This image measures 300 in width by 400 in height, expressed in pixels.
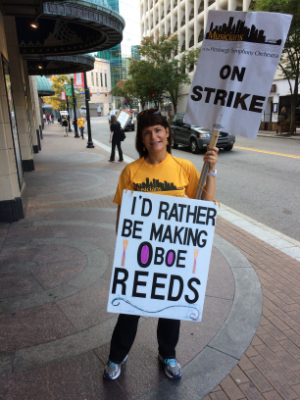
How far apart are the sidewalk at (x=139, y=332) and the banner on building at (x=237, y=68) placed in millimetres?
1872

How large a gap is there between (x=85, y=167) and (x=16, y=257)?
8032 mm

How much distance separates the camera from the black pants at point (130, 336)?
243cm

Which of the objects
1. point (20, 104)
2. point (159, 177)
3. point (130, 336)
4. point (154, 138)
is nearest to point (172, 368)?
point (130, 336)

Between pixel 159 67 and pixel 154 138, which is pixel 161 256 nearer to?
pixel 154 138

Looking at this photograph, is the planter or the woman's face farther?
the planter

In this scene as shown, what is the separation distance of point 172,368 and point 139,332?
0.62 meters

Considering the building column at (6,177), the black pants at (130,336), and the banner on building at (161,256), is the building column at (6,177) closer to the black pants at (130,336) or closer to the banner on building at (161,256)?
the black pants at (130,336)

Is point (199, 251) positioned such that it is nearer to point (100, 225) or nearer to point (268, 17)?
point (268, 17)

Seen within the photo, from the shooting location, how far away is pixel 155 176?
93.9 inches

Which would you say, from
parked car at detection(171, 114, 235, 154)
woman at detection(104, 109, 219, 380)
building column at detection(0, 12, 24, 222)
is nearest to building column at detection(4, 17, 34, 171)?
building column at detection(0, 12, 24, 222)

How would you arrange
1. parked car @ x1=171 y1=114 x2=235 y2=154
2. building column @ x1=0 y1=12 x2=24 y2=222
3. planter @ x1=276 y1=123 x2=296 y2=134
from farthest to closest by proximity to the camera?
planter @ x1=276 y1=123 x2=296 y2=134 < parked car @ x1=171 y1=114 x2=235 y2=154 < building column @ x1=0 y1=12 x2=24 y2=222

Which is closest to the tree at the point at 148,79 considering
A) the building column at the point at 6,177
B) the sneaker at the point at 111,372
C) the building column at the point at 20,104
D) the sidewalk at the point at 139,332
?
the building column at the point at 20,104

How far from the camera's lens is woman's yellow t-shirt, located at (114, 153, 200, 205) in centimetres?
238

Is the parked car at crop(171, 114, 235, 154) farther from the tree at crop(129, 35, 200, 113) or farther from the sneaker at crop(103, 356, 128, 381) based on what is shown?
the tree at crop(129, 35, 200, 113)
